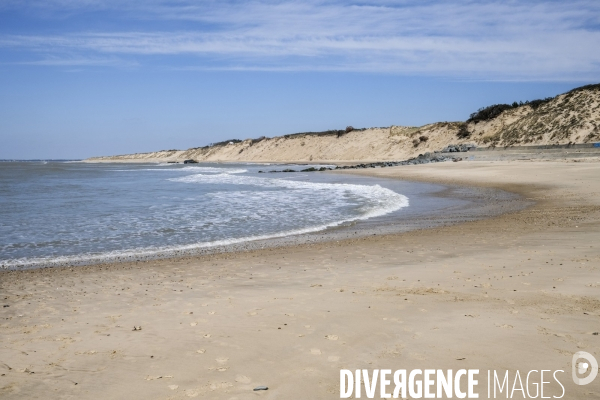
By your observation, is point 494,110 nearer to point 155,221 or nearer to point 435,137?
point 435,137

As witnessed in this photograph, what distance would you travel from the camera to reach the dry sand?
381 centimetres

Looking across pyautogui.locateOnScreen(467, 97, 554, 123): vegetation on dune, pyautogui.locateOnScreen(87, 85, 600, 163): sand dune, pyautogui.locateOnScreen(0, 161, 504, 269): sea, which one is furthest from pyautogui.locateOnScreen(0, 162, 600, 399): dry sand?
pyautogui.locateOnScreen(467, 97, 554, 123): vegetation on dune

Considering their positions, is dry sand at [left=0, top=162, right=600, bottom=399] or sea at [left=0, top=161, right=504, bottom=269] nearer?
dry sand at [left=0, top=162, right=600, bottom=399]

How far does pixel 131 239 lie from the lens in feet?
38.6

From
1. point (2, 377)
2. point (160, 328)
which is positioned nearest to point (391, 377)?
point (160, 328)

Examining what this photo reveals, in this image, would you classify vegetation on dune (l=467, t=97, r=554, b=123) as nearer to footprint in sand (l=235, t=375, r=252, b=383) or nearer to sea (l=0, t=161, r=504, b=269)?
sea (l=0, t=161, r=504, b=269)

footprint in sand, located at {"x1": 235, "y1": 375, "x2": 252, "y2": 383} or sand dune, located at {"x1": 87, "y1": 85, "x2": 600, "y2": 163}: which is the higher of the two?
sand dune, located at {"x1": 87, "y1": 85, "x2": 600, "y2": 163}

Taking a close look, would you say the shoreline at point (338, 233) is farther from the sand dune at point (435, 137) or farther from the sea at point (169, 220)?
the sand dune at point (435, 137)

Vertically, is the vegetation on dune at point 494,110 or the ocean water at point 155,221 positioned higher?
the vegetation on dune at point 494,110

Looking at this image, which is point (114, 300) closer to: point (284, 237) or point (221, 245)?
point (221, 245)

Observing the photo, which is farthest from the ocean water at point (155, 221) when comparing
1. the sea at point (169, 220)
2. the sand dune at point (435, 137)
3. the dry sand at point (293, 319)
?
the sand dune at point (435, 137)

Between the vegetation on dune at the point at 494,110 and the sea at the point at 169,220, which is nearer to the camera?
the sea at the point at 169,220

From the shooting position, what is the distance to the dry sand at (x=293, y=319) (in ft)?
12.5

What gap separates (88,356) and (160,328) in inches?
32.6
